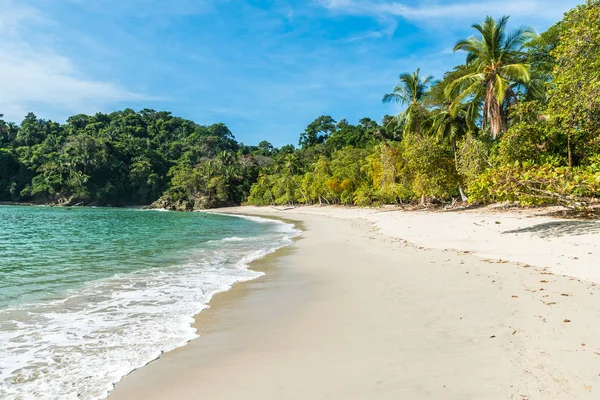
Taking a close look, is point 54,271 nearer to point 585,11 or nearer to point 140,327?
point 140,327

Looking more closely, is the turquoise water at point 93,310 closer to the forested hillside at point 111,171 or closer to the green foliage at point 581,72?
the green foliage at point 581,72

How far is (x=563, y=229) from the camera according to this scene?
1090cm

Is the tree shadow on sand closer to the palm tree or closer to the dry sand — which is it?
the dry sand

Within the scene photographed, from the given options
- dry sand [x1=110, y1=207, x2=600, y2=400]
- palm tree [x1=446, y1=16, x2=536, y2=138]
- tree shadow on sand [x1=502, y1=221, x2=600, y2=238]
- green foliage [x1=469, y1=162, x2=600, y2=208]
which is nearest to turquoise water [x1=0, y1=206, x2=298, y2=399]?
dry sand [x1=110, y1=207, x2=600, y2=400]

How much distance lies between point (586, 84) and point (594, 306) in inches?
371

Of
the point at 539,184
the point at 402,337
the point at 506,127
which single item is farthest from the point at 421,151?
the point at 402,337

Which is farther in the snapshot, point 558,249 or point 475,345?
point 558,249

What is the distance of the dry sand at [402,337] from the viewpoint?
3209 mm

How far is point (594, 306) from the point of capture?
194 inches

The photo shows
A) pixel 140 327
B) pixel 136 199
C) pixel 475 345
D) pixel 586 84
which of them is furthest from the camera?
pixel 136 199

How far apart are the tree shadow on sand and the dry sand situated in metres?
1.45

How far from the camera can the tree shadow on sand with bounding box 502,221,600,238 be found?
403 inches

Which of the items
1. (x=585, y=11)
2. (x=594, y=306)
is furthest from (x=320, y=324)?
(x=585, y=11)

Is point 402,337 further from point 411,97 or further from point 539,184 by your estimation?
point 411,97
